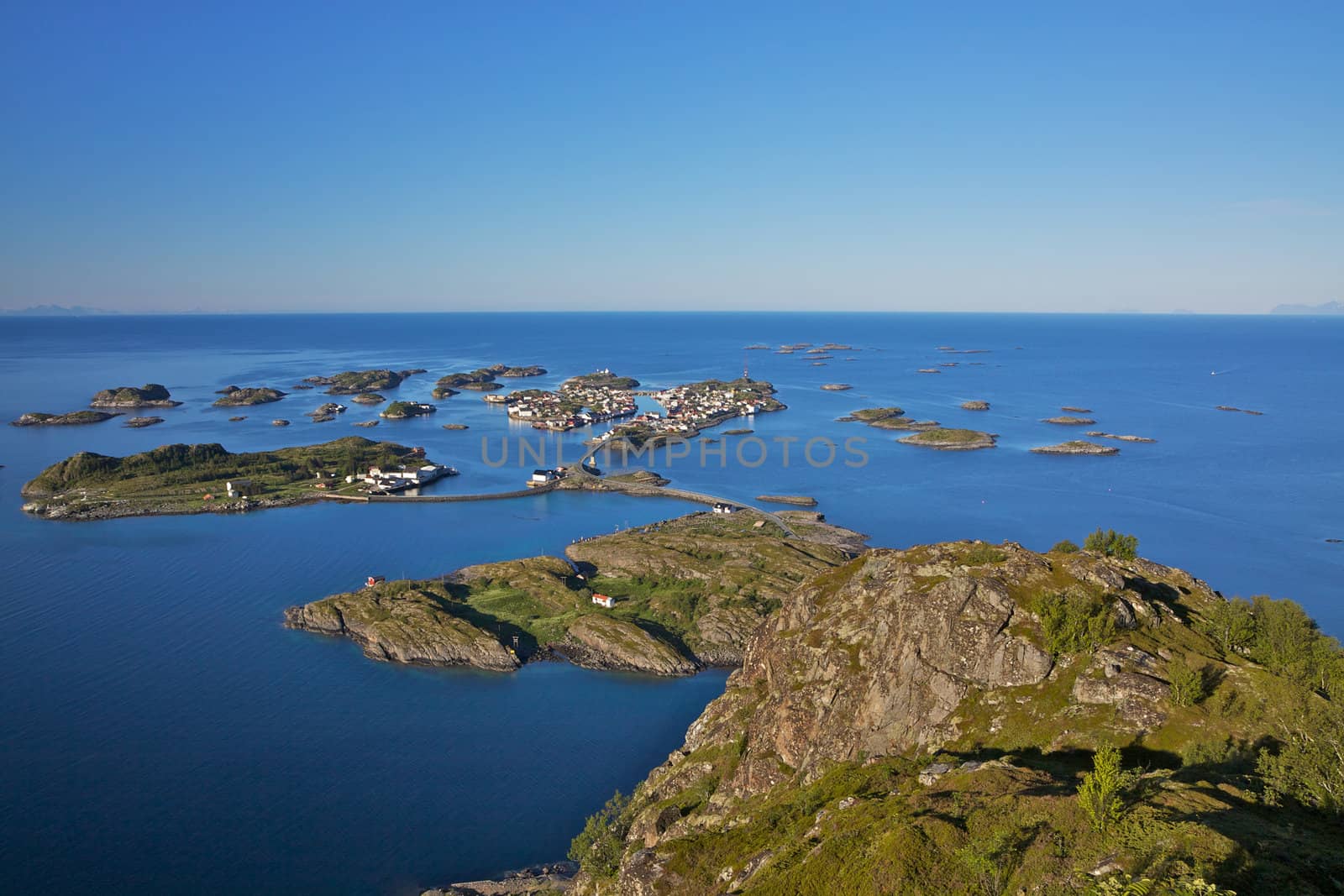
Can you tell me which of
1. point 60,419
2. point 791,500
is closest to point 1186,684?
point 791,500

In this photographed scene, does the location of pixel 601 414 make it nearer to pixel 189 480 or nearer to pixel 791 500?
pixel 791 500

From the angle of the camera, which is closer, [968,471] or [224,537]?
[224,537]

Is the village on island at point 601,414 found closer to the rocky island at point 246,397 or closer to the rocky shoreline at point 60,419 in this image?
the rocky island at point 246,397

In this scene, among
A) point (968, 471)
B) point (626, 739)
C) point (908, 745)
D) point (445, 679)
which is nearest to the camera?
point (908, 745)

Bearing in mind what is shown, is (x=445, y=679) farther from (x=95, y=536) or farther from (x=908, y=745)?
(x=95, y=536)

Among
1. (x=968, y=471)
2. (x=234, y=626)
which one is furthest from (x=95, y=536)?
(x=968, y=471)

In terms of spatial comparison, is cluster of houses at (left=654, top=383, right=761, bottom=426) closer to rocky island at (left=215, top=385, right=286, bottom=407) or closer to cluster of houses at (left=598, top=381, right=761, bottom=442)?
cluster of houses at (left=598, top=381, right=761, bottom=442)

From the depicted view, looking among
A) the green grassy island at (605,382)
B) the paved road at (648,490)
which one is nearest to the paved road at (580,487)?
the paved road at (648,490)
